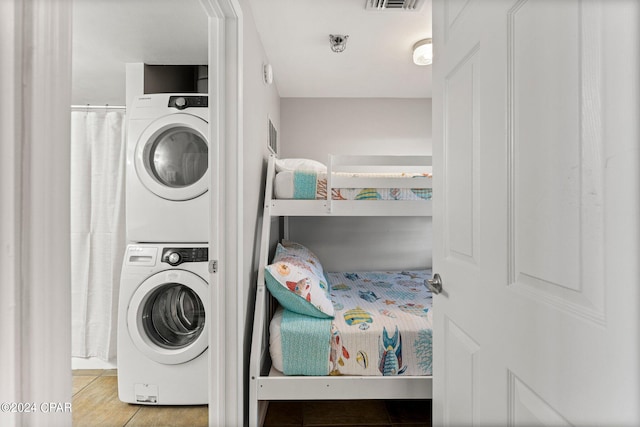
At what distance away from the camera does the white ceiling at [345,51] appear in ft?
6.18

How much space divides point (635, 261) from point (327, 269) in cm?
304

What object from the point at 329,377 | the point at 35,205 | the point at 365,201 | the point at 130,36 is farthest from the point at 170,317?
the point at 35,205

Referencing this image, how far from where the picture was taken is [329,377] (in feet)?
5.24

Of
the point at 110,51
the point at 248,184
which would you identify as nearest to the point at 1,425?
the point at 248,184

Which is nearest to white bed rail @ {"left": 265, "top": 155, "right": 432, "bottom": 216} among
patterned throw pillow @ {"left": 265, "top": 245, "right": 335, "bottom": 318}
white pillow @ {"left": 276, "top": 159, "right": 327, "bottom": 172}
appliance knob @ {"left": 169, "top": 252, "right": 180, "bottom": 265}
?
white pillow @ {"left": 276, "top": 159, "right": 327, "bottom": 172}

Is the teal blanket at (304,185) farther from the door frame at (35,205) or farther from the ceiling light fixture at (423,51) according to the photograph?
the door frame at (35,205)

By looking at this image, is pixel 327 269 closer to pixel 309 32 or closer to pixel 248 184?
pixel 248 184

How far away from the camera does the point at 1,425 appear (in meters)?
0.46

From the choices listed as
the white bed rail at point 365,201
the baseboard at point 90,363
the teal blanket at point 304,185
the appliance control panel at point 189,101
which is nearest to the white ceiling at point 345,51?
the appliance control panel at point 189,101

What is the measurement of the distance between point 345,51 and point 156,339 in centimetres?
228

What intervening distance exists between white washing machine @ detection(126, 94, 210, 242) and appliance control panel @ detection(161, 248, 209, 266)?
2.8 inches

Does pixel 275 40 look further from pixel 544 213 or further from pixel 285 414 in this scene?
pixel 285 414

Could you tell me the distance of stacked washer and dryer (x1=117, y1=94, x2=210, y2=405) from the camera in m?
2.04

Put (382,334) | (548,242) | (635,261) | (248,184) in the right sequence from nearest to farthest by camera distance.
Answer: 1. (635,261)
2. (548,242)
3. (382,334)
4. (248,184)
